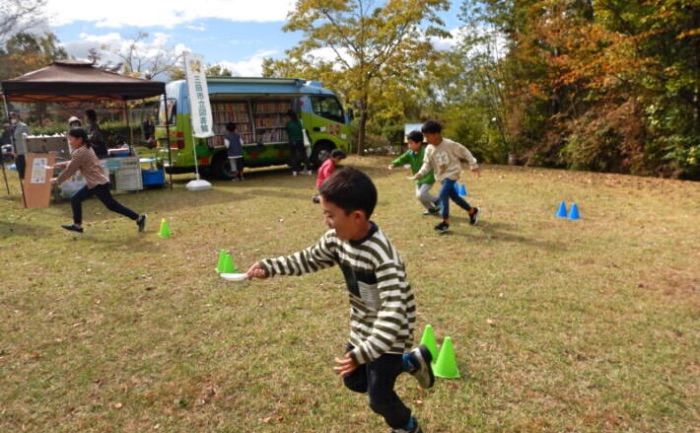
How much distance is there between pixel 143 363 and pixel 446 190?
4832 mm

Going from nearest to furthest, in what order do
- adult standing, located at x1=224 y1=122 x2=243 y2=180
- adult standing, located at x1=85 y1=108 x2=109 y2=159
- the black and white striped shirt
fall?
the black and white striped shirt → adult standing, located at x1=85 y1=108 x2=109 y2=159 → adult standing, located at x1=224 y1=122 x2=243 y2=180

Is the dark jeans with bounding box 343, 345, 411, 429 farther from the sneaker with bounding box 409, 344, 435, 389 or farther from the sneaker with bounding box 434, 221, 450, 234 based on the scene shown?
the sneaker with bounding box 434, 221, 450, 234

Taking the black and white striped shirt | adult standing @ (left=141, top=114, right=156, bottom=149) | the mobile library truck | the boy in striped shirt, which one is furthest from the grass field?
adult standing @ (left=141, top=114, right=156, bottom=149)

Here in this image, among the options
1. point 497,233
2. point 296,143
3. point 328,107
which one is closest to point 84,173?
point 497,233

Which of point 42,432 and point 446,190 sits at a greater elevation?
point 446,190

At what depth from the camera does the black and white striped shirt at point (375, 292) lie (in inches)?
74.5

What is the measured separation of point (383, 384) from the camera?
2117mm

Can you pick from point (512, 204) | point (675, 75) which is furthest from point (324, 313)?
point (675, 75)

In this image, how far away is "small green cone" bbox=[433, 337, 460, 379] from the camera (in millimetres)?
3158

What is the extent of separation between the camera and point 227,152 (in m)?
13.6

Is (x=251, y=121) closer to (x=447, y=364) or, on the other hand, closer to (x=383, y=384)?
(x=447, y=364)

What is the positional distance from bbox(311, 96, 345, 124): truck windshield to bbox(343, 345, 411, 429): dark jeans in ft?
44.9

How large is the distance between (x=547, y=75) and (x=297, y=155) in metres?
9.58

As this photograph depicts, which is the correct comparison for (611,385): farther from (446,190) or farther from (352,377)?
(446,190)
